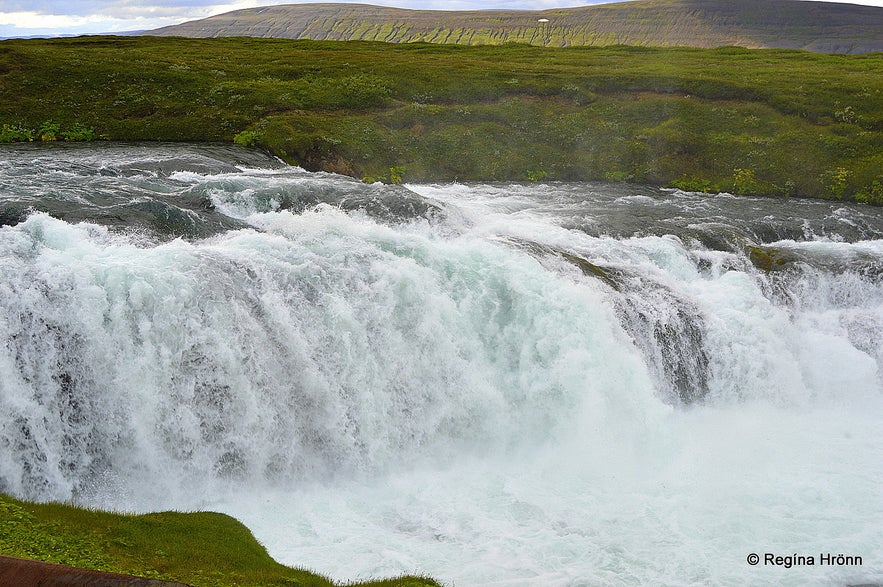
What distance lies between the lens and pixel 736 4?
165 metres

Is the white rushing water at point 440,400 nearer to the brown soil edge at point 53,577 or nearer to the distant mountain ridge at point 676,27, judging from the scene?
the brown soil edge at point 53,577

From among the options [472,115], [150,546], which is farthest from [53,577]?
[472,115]

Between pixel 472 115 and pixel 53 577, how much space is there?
49274 millimetres

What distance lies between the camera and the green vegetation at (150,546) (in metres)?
13.0

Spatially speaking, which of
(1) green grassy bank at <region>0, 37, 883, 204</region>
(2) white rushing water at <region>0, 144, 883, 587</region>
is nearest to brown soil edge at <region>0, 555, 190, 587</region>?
(2) white rushing water at <region>0, 144, 883, 587</region>

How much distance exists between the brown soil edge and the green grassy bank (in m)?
36.3

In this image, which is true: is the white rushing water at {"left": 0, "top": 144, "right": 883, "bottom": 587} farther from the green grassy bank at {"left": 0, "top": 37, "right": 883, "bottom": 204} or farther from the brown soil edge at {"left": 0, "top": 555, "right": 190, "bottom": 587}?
the green grassy bank at {"left": 0, "top": 37, "right": 883, "bottom": 204}

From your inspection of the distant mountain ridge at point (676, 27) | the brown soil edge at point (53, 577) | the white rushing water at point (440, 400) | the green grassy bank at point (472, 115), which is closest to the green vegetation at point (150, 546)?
the white rushing water at point (440, 400)

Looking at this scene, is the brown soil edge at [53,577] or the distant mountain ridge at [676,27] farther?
the distant mountain ridge at [676,27]

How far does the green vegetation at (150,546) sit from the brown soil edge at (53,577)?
240 centimetres

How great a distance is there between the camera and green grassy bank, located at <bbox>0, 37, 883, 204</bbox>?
47.9 m

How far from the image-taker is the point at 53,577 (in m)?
10.1

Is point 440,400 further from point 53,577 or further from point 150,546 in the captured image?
point 53,577

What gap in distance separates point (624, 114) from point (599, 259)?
101 feet
